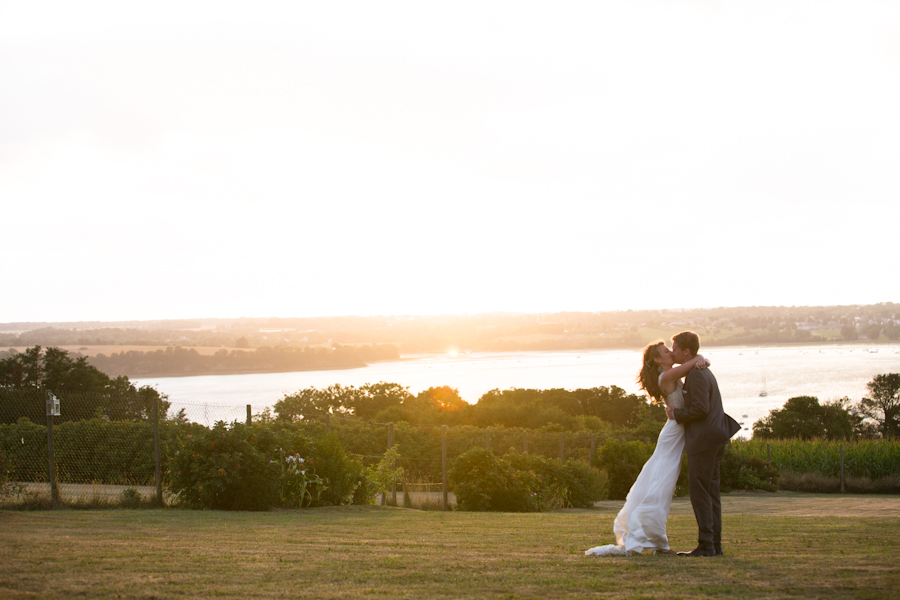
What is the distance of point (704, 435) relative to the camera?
5.75 meters

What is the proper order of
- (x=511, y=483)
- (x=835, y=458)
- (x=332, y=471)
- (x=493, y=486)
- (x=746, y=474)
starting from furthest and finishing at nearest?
(x=835, y=458) < (x=746, y=474) < (x=511, y=483) < (x=493, y=486) < (x=332, y=471)

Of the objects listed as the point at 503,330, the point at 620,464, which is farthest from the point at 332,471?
the point at 503,330

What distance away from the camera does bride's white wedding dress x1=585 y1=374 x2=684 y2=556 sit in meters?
5.70

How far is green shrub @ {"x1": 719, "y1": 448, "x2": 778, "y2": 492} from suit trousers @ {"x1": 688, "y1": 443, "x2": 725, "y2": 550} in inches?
778

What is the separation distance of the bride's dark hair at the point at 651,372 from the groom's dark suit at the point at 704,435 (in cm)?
30

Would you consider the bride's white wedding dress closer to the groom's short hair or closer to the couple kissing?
the couple kissing

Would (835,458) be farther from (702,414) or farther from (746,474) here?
(702,414)

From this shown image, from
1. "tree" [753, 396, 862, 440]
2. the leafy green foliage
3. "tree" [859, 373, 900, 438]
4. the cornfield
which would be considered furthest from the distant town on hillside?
the leafy green foliage

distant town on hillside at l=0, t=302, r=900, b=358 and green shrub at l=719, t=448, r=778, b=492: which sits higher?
distant town on hillside at l=0, t=302, r=900, b=358

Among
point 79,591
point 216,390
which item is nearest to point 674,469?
point 79,591

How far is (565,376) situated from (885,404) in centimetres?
5687

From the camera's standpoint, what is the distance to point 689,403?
5742 mm

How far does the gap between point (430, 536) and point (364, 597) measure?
3520 millimetres

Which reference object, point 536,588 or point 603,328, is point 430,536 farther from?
point 603,328
